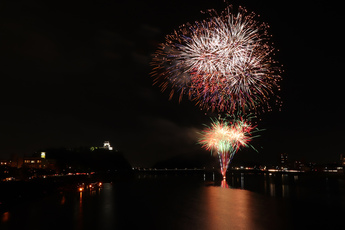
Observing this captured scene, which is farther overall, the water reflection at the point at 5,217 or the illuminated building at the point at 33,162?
the illuminated building at the point at 33,162

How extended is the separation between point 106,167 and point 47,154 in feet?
84.0

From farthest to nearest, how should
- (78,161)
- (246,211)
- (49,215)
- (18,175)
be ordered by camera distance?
(78,161)
(18,175)
(246,211)
(49,215)

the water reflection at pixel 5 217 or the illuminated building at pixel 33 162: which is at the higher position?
the illuminated building at pixel 33 162

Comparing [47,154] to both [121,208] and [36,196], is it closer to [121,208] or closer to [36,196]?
[36,196]

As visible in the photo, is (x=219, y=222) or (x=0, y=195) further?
(x=0, y=195)

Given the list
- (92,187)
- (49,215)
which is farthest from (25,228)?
(92,187)

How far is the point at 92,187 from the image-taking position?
1882 inches

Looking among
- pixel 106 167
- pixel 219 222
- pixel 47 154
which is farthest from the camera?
pixel 106 167

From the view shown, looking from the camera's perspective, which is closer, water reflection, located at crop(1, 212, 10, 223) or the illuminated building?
water reflection, located at crop(1, 212, 10, 223)

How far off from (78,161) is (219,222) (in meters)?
114

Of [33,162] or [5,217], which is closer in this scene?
[5,217]

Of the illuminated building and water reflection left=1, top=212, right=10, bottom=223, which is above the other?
the illuminated building

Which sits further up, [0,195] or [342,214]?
[0,195]

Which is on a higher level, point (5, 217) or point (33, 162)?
point (33, 162)
